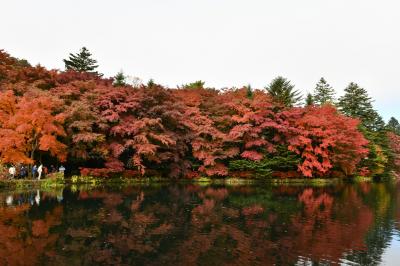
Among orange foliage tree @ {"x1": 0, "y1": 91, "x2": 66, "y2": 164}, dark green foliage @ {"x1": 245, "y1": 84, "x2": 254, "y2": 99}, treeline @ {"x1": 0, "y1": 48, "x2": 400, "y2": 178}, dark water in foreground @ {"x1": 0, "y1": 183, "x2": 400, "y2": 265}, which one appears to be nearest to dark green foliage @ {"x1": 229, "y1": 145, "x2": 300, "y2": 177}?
treeline @ {"x1": 0, "y1": 48, "x2": 400, "y2": 178}

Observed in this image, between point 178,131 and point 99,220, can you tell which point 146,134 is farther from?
point 99,220

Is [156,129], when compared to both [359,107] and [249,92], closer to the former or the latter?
[249,92]

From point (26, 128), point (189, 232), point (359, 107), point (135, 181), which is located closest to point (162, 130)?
point (135, 181)

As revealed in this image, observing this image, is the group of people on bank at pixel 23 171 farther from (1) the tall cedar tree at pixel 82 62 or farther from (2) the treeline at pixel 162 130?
(1) the tall cedar tree at pixel 82 62

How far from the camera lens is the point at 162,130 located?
39.7m

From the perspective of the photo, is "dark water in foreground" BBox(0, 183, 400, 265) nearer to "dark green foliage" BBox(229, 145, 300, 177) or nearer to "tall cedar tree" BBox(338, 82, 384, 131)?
"dark green foliage" BBox(229, 145, 300, 177)

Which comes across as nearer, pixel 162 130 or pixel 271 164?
pixel 162 130

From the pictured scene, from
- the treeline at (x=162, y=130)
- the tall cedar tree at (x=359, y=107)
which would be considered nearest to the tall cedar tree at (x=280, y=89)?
the treeline at (x=162, y=130)

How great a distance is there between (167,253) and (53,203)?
1120 cm

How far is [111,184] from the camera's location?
112ft

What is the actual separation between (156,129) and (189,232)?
24.6 metres

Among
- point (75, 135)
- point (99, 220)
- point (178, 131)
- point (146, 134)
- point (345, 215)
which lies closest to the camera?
point (99, 220)

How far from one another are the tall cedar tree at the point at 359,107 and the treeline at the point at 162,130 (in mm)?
15247

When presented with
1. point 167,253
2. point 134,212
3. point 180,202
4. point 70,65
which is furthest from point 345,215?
point 70,65
